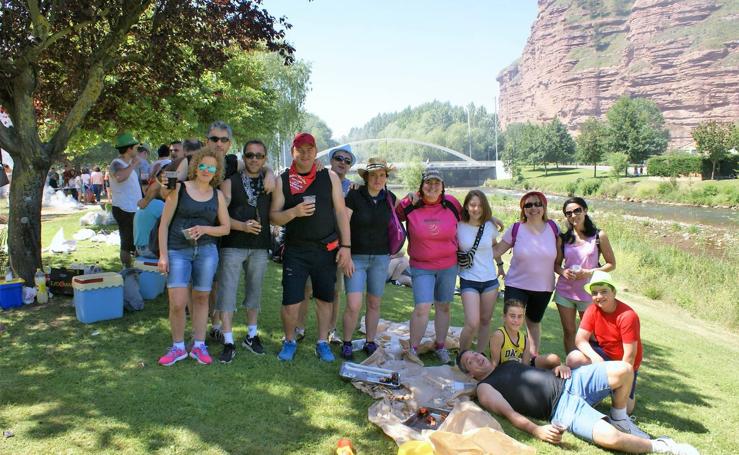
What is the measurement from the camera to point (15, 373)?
3910mm

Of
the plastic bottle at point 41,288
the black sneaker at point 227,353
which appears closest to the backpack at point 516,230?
the black sneaker at point 227,353

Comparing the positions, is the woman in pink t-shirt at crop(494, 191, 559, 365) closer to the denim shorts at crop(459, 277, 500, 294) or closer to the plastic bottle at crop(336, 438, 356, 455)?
the denim shorts at crop(459, 277, 500, 294)

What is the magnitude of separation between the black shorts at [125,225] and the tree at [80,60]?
2.74 feet

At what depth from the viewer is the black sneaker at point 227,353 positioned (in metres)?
4.23

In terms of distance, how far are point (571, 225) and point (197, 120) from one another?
15.9m

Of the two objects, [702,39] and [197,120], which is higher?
[702,39]

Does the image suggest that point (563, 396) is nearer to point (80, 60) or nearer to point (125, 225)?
point (125, 225)

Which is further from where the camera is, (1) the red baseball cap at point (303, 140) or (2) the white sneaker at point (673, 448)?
(1) the red baseball cap at point (303, 140)

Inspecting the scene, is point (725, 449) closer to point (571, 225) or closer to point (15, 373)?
point (571, 225)

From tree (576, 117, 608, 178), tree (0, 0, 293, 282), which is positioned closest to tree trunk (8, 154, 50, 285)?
Answer: tree (0, 0, 293, 282)

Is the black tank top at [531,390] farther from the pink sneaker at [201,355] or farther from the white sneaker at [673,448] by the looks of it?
the pink sneaker at [201,355]

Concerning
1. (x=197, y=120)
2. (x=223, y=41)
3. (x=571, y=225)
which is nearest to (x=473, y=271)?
(x=571, y=225)

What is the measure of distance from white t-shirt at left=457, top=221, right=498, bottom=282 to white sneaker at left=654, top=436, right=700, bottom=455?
172 cm

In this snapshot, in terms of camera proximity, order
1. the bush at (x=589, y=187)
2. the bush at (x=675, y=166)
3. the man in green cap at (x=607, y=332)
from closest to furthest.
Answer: the man in green cap at (x=607, y=332) < the bush at (x=675, y=166) < the bush at (x=589, y=187)
